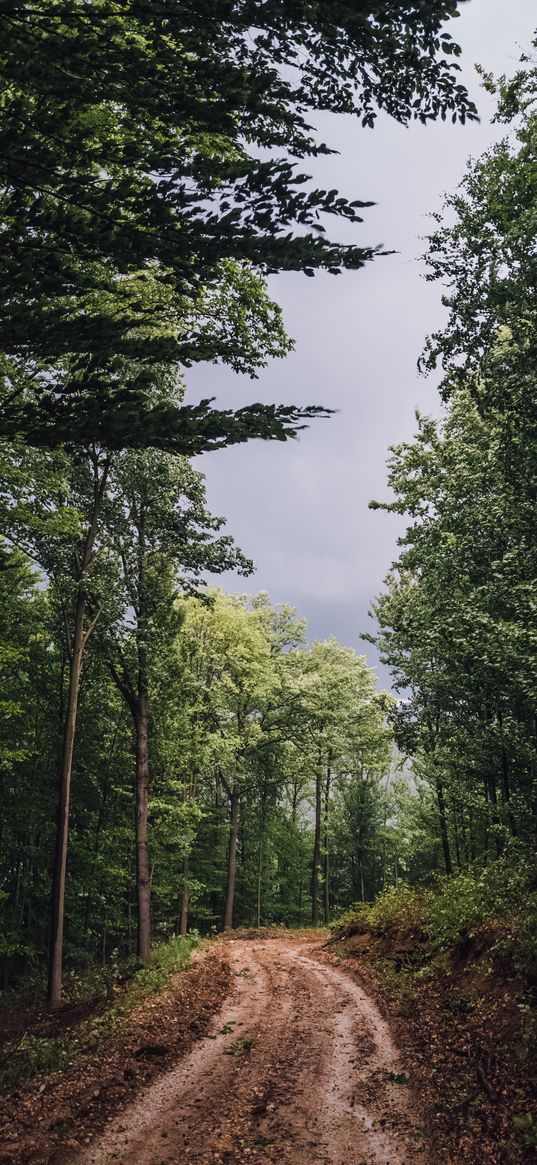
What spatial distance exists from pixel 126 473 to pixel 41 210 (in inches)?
440

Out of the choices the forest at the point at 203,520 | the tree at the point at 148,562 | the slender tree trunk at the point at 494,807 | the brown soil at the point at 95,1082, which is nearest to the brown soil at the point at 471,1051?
the forest at the point at 203,520

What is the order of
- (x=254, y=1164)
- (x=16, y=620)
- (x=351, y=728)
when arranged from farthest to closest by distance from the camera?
1. (x=351, y=728)
2. (x=16, y=620)
3. (x=254, y=1164)

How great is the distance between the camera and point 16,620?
1842 cm

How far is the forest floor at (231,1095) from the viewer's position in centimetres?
620

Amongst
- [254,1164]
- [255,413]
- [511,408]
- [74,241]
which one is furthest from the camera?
[511,408]

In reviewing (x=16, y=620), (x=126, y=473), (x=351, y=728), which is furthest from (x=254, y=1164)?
(x=351, y=728)

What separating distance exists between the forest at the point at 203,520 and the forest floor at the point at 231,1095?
33 cm

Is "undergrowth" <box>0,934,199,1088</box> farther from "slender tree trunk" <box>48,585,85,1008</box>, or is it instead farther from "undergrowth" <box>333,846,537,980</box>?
"undergrowth" <box>333,846,537,980</box>

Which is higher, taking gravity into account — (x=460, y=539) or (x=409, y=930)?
(x=460, y=539)

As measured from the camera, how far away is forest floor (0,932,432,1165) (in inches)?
244

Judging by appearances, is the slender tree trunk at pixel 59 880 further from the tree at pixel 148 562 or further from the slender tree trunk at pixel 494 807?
the slender tree trunk at pixel 494 807

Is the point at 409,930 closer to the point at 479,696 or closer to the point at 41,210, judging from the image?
the point at 479,696

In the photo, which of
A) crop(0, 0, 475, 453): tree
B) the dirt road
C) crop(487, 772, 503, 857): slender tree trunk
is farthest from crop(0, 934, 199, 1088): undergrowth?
crop(0, 0, 475, 453): tree

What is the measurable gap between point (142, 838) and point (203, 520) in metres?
8.86
